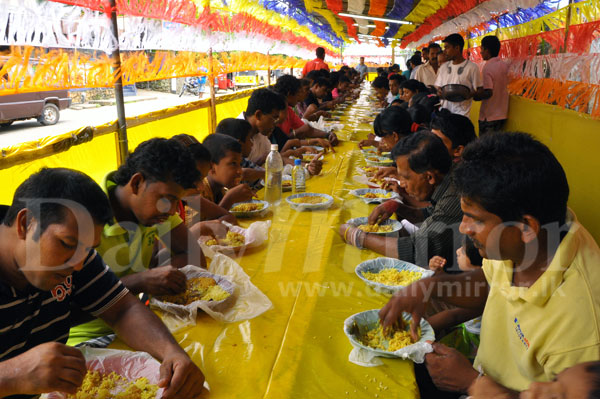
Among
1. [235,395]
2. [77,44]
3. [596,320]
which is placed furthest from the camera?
[77,44]

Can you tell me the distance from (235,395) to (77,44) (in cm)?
228

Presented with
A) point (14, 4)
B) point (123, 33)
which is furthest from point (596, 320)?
point (123, 33)

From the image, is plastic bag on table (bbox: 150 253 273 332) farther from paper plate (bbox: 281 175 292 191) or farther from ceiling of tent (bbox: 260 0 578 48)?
ceiling of tent (bbox: 260 0 578 48)

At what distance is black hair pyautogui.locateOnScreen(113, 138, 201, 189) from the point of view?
1.71 metres

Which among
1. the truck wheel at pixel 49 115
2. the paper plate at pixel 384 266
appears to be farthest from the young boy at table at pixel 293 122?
the truck wheel at pixel 49 115

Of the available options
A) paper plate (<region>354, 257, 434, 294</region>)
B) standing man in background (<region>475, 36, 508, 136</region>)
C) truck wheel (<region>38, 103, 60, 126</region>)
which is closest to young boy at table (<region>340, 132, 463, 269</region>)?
paper plate (<region>354, 257, 434, 294</region>)

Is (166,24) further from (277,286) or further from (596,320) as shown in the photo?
(596,320)

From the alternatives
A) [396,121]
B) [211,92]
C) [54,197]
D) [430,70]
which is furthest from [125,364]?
[430,70]

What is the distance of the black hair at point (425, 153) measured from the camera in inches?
85.9

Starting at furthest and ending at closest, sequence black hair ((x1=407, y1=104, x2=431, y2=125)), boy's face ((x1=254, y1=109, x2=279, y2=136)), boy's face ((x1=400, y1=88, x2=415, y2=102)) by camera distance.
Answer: boy's face ((x1=400, y1=88, x2=415, y2=102)), black hair ((x1=407, y1=104, x2=431, y2=125)), boy's face ((x1=254, y1=109, x2=279, y2=136))

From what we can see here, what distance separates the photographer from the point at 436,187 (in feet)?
→ 7.48

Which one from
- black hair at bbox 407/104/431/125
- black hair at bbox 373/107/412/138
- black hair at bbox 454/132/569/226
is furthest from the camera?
black hair at bbox 407/104/431/125

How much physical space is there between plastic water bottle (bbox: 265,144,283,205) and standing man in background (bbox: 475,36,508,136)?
146 inches

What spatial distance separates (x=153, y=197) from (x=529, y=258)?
4.31 feet
